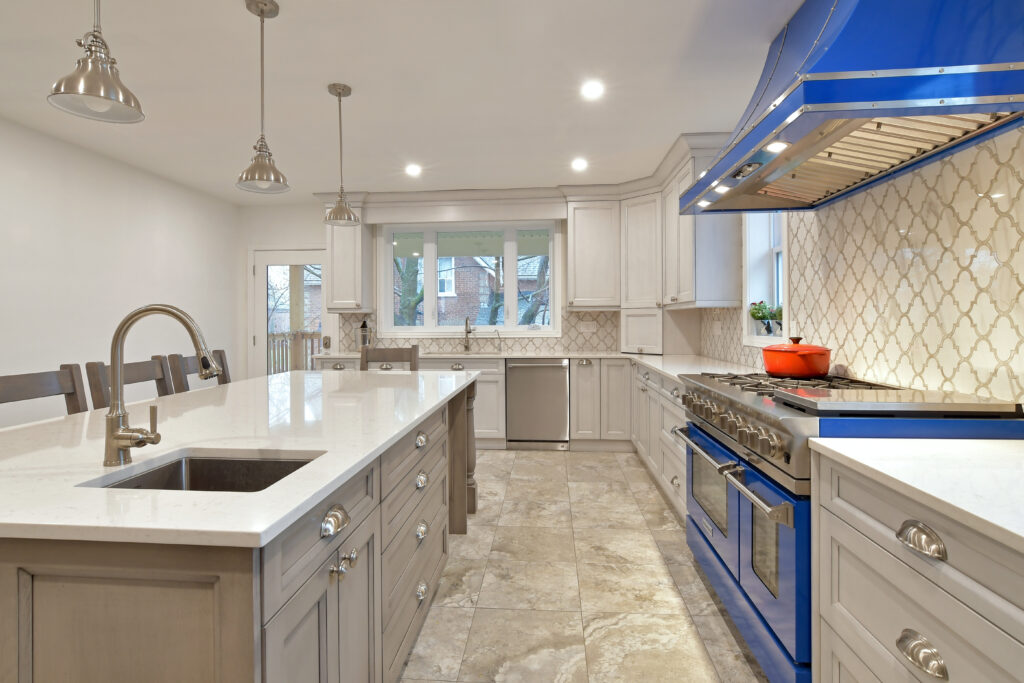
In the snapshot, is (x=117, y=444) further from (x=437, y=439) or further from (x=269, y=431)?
(x=437, y=439)

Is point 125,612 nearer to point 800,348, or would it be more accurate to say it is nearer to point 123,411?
point 123,411

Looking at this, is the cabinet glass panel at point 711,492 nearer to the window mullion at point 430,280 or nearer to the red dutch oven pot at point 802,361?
the red dutch oven pot at point 802,361

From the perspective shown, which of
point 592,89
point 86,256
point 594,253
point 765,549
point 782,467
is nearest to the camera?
point 782,467

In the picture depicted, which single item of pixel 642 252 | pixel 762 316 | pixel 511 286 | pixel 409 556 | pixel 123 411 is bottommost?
pixel 409 556

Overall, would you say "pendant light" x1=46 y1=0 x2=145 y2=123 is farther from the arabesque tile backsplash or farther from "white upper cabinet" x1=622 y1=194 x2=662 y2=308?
"white upper cabinet" x1=622 y1=194 x2=662 y2=308

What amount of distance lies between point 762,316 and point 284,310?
4745mm

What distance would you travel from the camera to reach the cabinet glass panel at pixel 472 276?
17.2 ft

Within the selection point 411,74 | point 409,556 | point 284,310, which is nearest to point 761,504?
point 409,556

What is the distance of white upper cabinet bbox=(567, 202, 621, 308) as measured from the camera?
466 cm

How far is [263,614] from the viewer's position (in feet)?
2.57

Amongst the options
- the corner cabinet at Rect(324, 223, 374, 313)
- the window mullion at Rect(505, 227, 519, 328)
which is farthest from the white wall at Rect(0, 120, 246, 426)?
the window mullion at Rect(505, 227, 519, 328)

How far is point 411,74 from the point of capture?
8.68ft

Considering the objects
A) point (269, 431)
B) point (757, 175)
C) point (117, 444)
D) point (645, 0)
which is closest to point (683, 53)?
point (645, 0)

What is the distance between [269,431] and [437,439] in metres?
0.80
